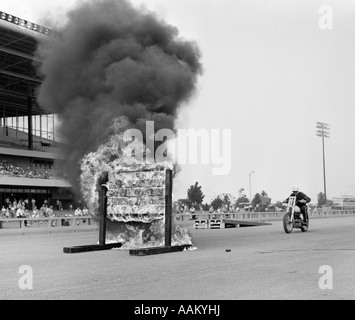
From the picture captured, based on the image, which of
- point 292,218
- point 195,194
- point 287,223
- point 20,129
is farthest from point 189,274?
point 195,194

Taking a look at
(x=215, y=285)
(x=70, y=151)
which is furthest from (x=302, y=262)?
(x=70, y=151)

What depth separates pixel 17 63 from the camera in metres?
57.3

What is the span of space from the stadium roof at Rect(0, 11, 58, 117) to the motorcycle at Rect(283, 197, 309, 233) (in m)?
21.9

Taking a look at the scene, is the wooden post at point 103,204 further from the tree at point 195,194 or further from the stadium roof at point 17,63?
the tree at point 195,194

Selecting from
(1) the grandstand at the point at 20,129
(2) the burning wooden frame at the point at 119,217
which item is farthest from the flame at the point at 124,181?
(1) the grandstand at the point at 20,129

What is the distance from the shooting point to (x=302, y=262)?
11156 millimetres

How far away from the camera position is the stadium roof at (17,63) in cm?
4781

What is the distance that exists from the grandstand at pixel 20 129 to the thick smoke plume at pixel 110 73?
107 ft

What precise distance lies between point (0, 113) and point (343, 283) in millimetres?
75486

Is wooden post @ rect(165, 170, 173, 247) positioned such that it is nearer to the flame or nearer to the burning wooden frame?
the burning wooden frame

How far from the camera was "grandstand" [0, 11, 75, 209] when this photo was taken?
50688 millimetres

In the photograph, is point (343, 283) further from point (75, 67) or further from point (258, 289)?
point (75, 67)
